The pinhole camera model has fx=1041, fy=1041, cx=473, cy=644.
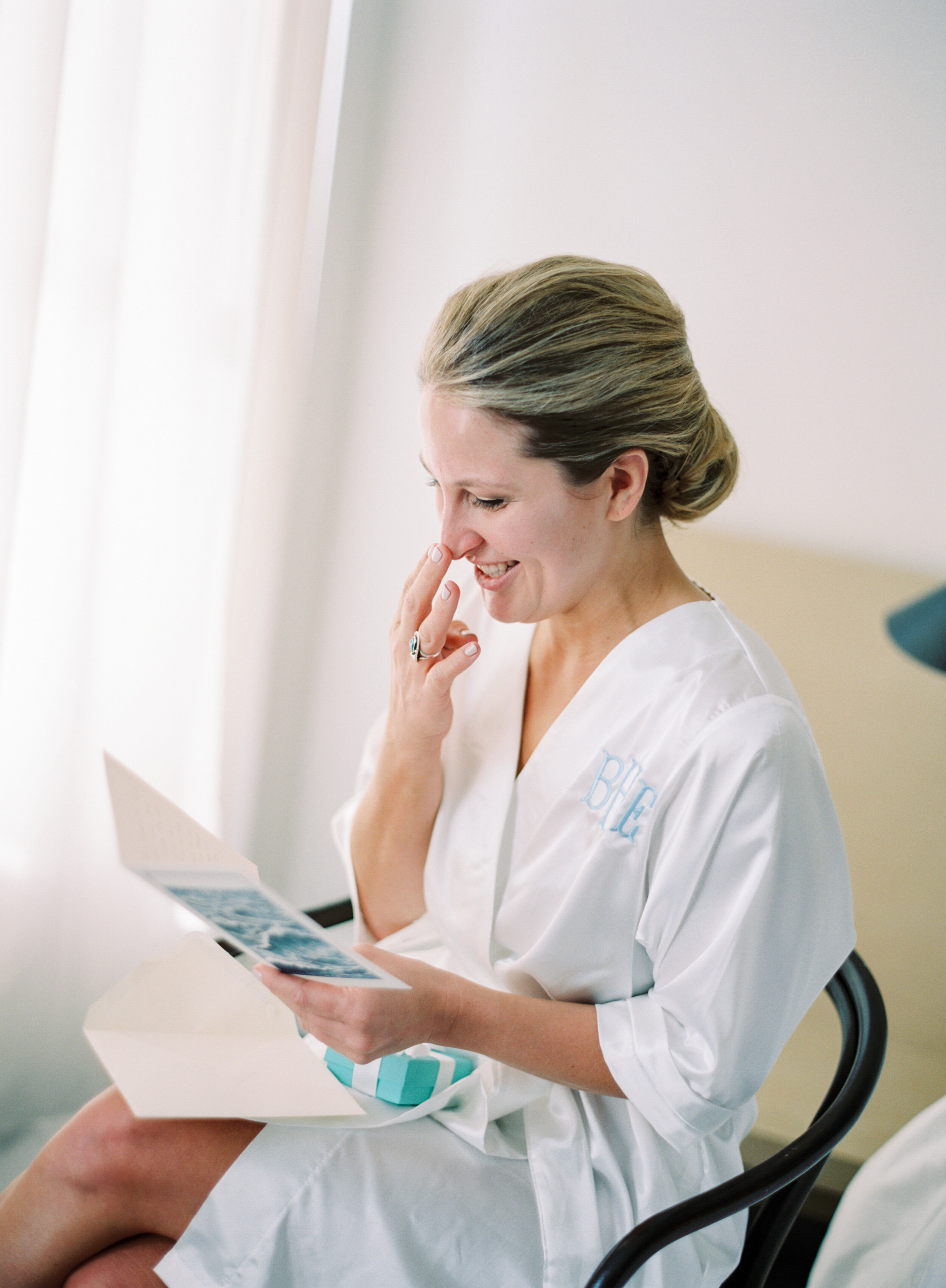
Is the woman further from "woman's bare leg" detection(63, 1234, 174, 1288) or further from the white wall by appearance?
the white wall

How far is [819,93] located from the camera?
1.67m

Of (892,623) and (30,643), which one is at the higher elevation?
(892,623)

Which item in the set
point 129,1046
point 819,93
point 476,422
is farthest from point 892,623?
point 819,93

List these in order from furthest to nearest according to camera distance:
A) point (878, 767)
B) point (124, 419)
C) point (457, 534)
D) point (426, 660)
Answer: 1. point (878, 767)
2. point (124, 419)
3. point (426, 660)
4. point (457, 534)

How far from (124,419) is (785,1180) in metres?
1.34

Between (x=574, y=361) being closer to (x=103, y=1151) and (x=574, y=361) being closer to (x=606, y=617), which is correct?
(x=606, y=617)

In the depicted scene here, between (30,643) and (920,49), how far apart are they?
162 cm

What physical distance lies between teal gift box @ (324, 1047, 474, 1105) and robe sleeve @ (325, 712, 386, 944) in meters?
0.26

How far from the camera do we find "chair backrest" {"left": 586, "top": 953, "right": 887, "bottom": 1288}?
0.88m

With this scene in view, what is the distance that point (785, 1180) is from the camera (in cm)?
96

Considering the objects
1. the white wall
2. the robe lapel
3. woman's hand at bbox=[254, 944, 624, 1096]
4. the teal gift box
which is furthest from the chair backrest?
the white wall

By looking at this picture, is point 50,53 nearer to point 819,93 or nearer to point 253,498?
point 253,498

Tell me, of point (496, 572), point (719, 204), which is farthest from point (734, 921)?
point (719, 204)

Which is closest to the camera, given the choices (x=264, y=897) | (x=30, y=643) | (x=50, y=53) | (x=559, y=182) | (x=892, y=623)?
(x=264, y=897)
